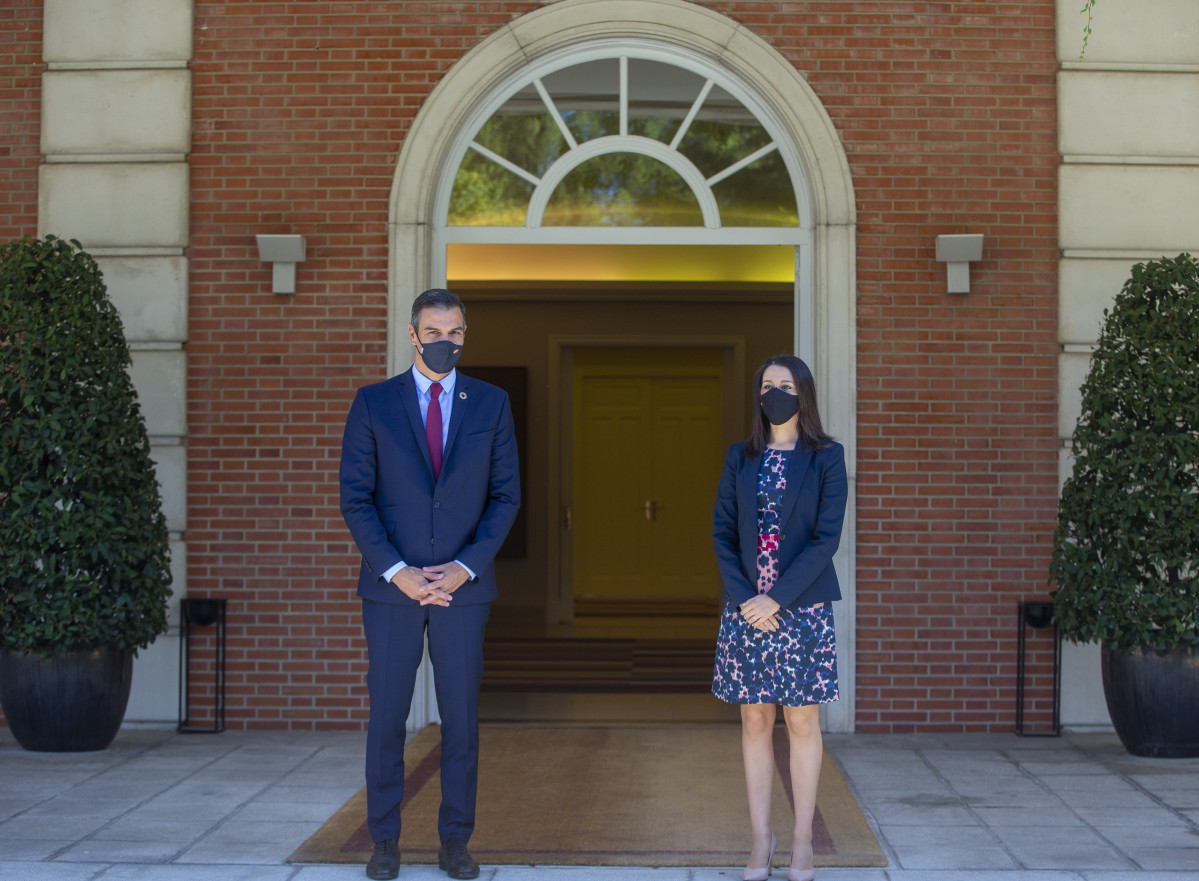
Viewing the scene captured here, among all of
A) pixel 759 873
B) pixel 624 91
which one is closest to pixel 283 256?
pixel 624 91

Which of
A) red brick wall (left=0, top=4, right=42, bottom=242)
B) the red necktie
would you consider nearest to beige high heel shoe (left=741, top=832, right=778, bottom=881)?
the red necktie

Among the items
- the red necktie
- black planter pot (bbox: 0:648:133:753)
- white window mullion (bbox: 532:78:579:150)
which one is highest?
white window mullion (bbox: 532:78:579:150)

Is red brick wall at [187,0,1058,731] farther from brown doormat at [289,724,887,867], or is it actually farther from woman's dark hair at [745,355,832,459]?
woman's dark hair at [745,355,832,459]

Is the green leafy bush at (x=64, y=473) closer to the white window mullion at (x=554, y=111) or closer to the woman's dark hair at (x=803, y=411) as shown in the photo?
the white window mullion at (x=554, y=111)

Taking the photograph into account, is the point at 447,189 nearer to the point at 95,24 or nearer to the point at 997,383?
the point at 95,24

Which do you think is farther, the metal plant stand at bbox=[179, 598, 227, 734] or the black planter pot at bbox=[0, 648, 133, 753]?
the metal plant stand at bbox=[179, 598, 227, 734]

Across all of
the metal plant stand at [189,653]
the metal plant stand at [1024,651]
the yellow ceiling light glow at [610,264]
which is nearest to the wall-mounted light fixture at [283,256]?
the metal plant stand at [189,653]

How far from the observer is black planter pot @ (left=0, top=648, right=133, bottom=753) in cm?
530

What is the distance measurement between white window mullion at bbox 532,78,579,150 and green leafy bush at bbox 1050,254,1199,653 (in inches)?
106

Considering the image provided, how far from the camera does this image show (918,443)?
601 cm

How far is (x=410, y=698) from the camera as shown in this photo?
366 cm

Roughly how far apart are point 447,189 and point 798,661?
140 inches

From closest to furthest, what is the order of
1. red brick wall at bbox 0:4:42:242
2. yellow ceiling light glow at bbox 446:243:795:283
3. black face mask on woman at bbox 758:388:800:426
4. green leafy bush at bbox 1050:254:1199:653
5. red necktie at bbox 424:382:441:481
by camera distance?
1. black face mask on woman at bbox 758:388:800:426
2. red necktie at bbox 424:382:441:481
3. green leafy bush at bbox 1050:254:1199:653
4. red brick wall at bbox 0:4:42:242
5. yellow ceiling light glow at bbox 446:243:795:283

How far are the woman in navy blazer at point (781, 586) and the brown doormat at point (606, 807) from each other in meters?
0.46
